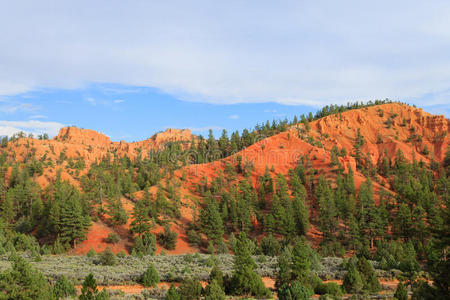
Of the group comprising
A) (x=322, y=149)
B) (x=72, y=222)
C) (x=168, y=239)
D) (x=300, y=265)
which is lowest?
(x=168, y=239)

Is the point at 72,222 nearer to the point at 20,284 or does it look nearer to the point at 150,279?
the point at 150,279

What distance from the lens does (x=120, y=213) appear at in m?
62.2

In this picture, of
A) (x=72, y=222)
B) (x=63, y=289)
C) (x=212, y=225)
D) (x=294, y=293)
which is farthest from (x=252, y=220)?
(x=63, y=289)

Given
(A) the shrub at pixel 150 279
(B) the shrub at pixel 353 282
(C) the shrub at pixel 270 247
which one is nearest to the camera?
(B) the shrub at pixel 353 282

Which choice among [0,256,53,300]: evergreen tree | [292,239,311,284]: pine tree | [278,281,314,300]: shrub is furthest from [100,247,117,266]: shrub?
[278,281,314,300]: shrub

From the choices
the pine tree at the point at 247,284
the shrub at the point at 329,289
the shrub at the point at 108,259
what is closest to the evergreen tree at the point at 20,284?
the pine tree at the point at 247,284

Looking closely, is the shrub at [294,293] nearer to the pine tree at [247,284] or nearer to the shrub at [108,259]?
the pine tree at [247,284]

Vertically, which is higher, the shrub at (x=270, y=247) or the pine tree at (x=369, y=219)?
the pine tree at (x=369, y=219)

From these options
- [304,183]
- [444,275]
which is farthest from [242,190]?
[444,275]

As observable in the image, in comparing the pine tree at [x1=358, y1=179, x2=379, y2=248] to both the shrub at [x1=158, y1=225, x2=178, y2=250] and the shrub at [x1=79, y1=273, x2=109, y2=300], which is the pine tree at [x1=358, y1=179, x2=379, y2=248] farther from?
the shrub at [x1=79, y1=273, x2=109, y2=300]

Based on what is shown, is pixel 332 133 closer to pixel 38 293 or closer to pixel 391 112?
pixel 391 112

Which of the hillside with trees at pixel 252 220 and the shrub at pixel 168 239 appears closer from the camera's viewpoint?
the hillside with trees at pixel 252 220

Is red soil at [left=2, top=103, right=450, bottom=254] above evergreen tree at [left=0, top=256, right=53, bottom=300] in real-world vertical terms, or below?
above

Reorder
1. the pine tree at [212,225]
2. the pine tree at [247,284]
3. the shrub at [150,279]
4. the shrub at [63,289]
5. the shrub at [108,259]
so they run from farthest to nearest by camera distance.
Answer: the pine tree at [212,225] → the shrub at [108,259] → the shrub at [150,279] → the pine tree at [247,284] → the shrub at [63,289]
